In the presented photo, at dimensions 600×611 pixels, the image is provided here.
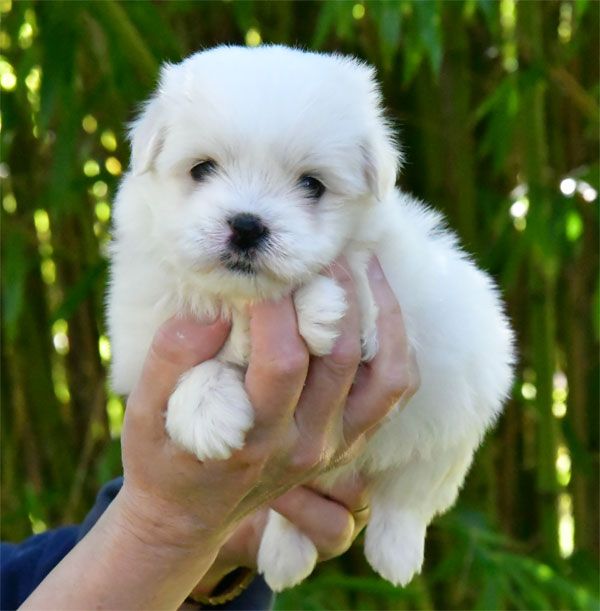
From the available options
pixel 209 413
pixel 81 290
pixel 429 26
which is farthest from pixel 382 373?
pixel 81 290

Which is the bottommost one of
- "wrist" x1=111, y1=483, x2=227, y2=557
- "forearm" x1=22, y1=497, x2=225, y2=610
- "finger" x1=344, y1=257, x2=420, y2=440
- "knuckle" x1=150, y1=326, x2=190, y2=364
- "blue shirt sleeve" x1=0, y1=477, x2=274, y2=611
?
"blue shirt sleeve" x1=0, y1=477, x2=274, y2=611

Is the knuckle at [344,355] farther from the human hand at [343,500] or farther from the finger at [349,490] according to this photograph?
the finger at [349,490]

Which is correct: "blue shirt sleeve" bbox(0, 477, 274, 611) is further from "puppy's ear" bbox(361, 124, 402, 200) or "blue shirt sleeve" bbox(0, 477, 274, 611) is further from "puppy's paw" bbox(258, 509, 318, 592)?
"puppy's ear" bbox(361, 124, 402, 200)

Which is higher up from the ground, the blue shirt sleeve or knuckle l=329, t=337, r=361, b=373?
knuckle l=329, t=337, r=361, b=373

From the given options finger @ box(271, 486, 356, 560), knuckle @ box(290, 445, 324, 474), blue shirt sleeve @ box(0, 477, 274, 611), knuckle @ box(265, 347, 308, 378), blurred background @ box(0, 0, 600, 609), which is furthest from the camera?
blurred background @ box(0, 0, 600, 609)

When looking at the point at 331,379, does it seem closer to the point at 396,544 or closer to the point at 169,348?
the point at 169,348

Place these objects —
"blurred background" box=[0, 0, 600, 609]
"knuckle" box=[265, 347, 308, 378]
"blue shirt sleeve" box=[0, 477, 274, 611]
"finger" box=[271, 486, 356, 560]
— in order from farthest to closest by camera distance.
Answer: "blurred background" box=[0, 0, 600, 609] < "blue shirt sleeve" box=[0, 477, 274, 611] < "finger" box=[271, 486, 356, 560] < "knuckle" box=[265, 347, 308, 378]

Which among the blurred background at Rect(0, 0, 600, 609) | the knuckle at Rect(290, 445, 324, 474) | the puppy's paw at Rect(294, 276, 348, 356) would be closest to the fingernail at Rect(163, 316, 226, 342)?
the puppy's paw at Rect(294, 276, 348, 356)
